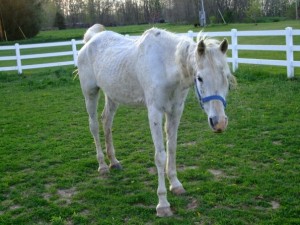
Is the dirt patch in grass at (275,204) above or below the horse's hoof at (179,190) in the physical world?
below

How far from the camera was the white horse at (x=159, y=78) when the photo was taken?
10.2 ft

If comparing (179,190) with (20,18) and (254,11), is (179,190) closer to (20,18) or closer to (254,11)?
(20,18)

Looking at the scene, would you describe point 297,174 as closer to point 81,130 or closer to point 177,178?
point 177,178

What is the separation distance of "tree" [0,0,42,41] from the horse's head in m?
35.7

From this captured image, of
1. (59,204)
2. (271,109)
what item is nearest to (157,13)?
(271,109)

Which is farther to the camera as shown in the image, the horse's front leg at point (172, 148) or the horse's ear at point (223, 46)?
the horse's front leg at point (172, 148)

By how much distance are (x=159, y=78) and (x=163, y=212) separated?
134 cm

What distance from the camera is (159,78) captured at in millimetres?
3748

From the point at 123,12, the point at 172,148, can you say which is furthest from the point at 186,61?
the point at 123,12

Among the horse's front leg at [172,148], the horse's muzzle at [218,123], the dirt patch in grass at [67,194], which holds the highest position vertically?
the horse's muzzle at [218,123]

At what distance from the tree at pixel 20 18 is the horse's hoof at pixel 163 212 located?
116 feet

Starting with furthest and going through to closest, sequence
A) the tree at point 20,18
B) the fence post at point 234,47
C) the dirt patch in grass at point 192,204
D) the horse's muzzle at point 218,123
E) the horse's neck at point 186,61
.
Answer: the tree at point 20,18 → the fence post at point 234,47 → the dirt patch in grass at point 192,204 → the horse's neck at point 186,61 → the horse's muzzle at point 218,123

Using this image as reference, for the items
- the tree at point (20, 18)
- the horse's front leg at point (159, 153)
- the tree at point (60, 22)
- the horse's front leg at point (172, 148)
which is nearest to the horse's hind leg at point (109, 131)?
the horse's front leg at point (172, 148)

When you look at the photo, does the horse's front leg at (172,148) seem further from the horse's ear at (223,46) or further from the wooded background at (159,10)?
the wooded background at (159,10)
